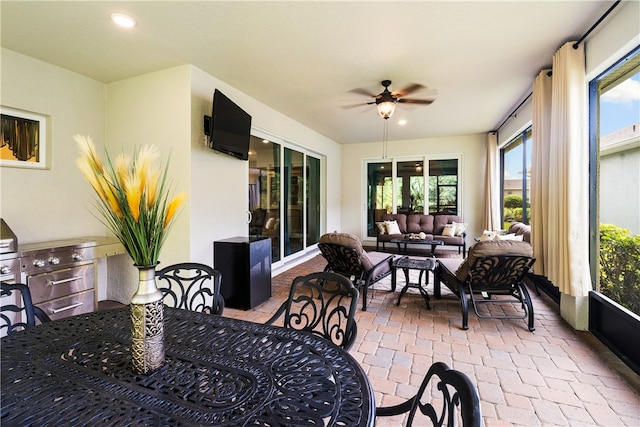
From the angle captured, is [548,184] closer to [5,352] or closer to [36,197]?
[5,352]

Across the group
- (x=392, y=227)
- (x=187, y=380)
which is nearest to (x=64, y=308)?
(x=187, y=380)

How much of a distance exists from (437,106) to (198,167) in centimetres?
382

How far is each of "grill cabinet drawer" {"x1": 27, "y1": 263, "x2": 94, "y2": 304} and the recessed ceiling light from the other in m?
2.35

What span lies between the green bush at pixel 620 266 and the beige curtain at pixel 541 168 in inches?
19.5

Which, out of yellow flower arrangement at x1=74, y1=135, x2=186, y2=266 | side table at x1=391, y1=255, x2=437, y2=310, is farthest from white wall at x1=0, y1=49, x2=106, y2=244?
side table at x1=391, y1=255, x2=437, y2=310

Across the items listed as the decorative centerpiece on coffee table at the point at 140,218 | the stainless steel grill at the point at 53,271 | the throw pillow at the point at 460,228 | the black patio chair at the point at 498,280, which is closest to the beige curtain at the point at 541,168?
the black patio chair at the point at 498,280

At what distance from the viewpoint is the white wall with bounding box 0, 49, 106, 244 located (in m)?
2.75

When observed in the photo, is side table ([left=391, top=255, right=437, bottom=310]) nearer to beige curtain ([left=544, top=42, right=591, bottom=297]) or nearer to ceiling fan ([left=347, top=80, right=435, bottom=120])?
beige curtain ([left=544, top=42, right=591, bottom=297])

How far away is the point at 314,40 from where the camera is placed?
257 centimetres

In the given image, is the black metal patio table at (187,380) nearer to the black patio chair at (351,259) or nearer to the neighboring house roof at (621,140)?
the black patio chair at (351,259)

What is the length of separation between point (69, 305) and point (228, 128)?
2.46m

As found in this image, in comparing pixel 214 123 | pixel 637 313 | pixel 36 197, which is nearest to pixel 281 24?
pixel 214 123

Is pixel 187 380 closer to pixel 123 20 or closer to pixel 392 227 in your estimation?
pixel 123 20

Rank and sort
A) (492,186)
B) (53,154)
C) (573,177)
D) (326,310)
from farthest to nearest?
1. (492,186)
2. (53,154)
3. (573,177)
4. (326,310)
